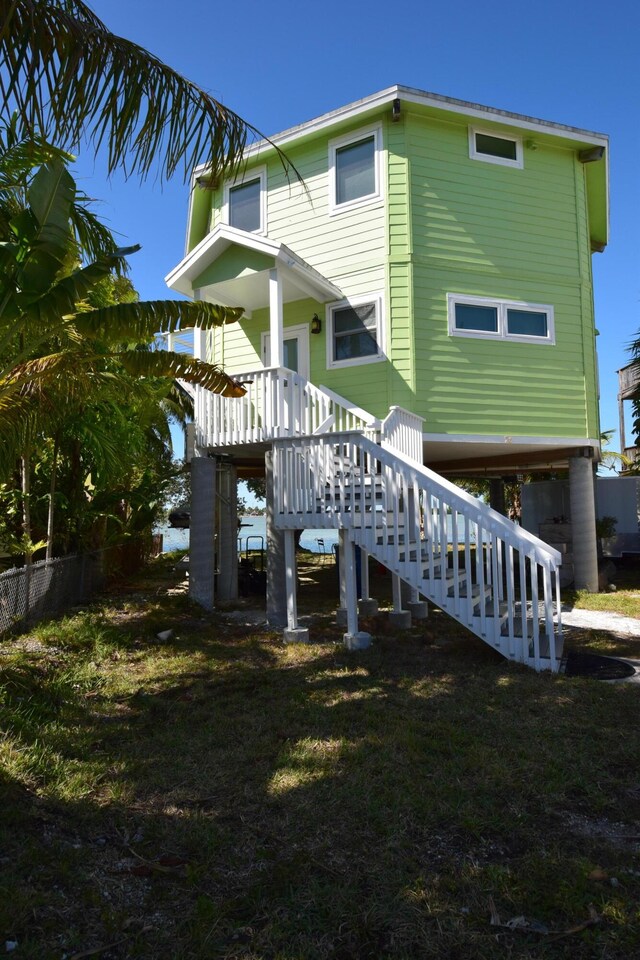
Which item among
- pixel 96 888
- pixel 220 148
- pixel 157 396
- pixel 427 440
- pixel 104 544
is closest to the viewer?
pixel 96 888

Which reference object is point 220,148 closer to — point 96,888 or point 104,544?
point 96,888

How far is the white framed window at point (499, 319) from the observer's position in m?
11.6

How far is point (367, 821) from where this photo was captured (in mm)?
3467

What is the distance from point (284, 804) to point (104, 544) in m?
9.46

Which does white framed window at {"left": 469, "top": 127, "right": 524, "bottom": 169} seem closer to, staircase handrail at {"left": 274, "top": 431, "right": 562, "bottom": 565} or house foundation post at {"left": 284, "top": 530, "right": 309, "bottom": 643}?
staircase handrail at {"left": 274, "top": 431, "right": 562, "bottom": 565}

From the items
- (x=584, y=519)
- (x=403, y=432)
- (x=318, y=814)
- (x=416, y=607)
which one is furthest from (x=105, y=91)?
(x=584, y=519)

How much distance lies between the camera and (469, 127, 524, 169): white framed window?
12.0 m

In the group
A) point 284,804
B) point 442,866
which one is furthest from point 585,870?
point 284,804

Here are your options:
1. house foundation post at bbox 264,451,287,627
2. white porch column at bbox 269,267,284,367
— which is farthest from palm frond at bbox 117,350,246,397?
white porch column at bbox 269,267,284,367

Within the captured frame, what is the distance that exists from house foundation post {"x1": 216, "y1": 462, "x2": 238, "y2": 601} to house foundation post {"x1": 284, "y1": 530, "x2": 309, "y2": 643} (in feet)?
10.3

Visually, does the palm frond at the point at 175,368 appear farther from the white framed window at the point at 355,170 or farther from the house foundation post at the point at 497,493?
the house foundation post at the point at 497,493

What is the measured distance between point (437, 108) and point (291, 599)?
30.8 feet

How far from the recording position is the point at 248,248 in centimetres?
1048

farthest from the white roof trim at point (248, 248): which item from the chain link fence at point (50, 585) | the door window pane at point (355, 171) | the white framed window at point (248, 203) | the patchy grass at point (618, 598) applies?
the patchy grass at point (618, 598)
